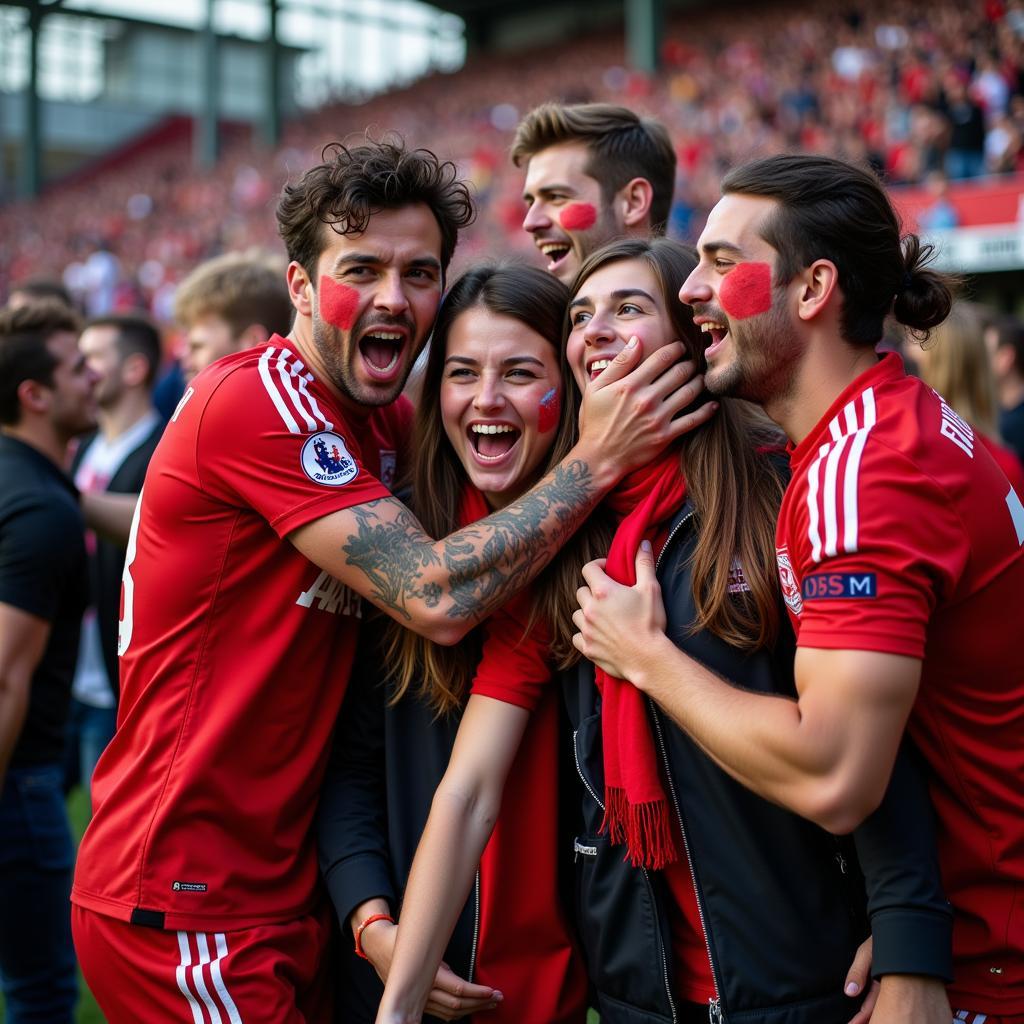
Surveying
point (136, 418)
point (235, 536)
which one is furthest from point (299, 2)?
point (235, 536)

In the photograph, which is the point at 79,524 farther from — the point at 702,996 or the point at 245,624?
the point at 702,996

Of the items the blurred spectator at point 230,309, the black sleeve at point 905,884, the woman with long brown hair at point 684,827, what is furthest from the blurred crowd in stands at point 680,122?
the black sleeve at point 905,884

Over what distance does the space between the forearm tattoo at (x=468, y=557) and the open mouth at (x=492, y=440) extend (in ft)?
0.93

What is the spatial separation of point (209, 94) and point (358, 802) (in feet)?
112

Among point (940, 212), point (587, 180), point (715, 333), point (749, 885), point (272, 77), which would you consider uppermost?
point (272, 77)

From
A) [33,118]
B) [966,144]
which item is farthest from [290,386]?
[33,118]

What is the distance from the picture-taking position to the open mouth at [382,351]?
2834mm

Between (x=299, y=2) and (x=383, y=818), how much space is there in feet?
147

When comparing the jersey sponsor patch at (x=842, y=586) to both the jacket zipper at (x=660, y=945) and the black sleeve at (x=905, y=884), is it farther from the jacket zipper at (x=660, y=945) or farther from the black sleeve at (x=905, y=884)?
the jacket zipper at (x=660, y=945)

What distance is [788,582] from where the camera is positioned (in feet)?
7.41

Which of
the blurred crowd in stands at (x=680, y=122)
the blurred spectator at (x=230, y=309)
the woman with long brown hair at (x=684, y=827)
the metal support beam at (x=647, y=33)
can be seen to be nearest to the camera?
the woman with long brown hair at (x=684, y=827)

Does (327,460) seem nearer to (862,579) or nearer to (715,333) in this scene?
(715,333)

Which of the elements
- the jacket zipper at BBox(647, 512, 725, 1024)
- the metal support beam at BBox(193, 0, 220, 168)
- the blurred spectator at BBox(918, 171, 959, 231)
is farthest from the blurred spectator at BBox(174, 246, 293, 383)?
the metal support beam at BBox(193, 0, 220, 168)

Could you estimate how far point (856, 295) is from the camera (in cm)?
236
